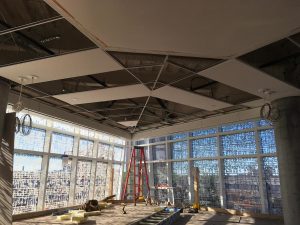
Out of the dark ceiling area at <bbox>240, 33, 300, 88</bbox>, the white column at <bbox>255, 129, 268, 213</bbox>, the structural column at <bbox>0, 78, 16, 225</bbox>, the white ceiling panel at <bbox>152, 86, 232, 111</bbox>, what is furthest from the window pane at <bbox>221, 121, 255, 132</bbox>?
the structural column at <bbox>0, 78, 16, 225</bbox>

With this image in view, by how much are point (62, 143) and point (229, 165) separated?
7481 millimetres

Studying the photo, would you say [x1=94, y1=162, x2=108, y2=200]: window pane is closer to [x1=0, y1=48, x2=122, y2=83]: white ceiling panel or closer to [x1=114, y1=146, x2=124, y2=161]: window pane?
[x1=114, y1=146, x2=124, y2=161]: window pane

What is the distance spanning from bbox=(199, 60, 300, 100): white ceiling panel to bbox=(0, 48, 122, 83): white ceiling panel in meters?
2.17

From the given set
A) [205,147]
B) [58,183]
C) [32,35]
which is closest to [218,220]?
[205,147]

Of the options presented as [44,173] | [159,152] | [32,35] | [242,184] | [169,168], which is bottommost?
[242,184]

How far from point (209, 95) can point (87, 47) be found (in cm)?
426

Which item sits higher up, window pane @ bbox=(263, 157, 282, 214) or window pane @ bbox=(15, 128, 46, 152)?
window pane @ bbox=(15, 128, 46, 152)

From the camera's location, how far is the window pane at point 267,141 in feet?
32.7

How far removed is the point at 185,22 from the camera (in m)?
3.64

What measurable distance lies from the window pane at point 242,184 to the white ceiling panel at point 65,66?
7.67m

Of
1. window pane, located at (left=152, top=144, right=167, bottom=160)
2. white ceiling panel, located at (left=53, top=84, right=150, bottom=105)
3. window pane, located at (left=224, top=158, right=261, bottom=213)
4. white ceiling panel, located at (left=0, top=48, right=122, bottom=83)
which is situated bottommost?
window pane, located at (left=224, top=158, right=261, bottom=213)

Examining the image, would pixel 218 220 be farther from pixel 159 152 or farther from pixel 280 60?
pixel 159 152

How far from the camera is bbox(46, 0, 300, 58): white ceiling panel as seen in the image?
10.7ft

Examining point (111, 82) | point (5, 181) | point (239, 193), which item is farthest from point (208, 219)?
point (5, 181)
